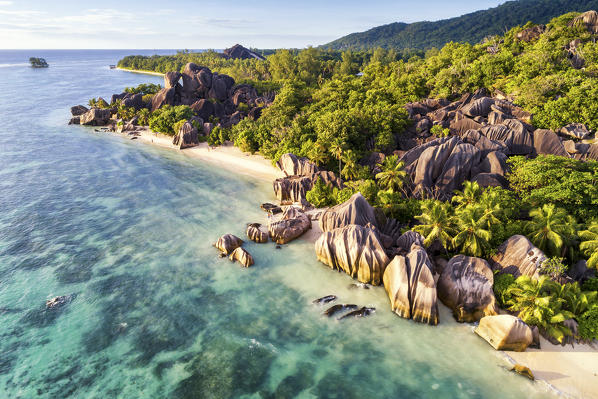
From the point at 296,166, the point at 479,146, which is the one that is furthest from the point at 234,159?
the point at 479,146

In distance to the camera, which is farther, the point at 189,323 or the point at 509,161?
the point at 509,161

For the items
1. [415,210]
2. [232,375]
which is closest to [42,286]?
[232,375]

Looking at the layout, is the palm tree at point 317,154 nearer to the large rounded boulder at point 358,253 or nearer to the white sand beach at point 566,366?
the large rounded boulder at point 358,253

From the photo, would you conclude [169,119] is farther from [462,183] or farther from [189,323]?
[462,183]


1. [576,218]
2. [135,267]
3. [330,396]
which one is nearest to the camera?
[330,396]

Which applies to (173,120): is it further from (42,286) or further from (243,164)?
(42,286)

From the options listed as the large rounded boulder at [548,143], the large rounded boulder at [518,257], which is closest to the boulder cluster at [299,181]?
the large rounded boulder at [518,257]
